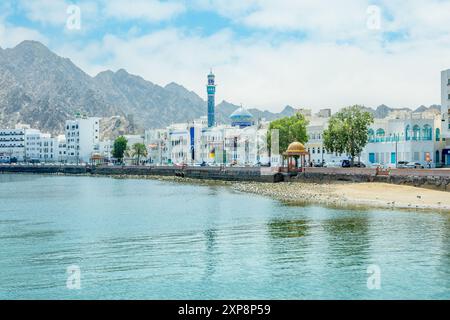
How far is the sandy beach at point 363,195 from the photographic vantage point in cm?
6249

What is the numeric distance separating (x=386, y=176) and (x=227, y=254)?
52108mm

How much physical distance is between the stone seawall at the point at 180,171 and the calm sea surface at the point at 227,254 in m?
54.5

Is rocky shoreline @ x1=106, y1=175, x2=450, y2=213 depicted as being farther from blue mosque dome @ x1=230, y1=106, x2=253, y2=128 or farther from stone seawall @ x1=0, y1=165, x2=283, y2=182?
blue mosque dome @ x1=230, y1=106, x2=253, y2=128

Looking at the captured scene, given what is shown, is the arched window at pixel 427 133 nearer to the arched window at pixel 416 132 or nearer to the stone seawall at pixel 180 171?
the arched window at pixel 416 132

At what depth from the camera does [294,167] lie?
106 meters

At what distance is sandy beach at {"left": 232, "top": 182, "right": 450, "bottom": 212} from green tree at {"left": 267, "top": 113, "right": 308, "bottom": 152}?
85.7ft

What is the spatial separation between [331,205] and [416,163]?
3651 cm

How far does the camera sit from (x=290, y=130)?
386 ft

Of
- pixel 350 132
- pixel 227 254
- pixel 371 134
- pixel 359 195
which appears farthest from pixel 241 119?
pixel 227 254

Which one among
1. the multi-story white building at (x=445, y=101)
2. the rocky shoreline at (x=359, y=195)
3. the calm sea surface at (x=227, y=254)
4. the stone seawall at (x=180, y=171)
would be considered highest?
the multi-story white building at (x=445, y=101)

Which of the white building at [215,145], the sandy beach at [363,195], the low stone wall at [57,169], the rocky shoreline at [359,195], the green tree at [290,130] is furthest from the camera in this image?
the low stone wall at [57,169]

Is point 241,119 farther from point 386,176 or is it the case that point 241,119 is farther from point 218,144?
point 386,176

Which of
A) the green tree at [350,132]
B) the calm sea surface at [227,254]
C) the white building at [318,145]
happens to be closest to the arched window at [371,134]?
the green tree at [350,132]

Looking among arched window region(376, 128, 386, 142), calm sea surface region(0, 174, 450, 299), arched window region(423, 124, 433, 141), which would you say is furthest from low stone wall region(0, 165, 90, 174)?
calm sea surface region(0, 174, 450, 299)
